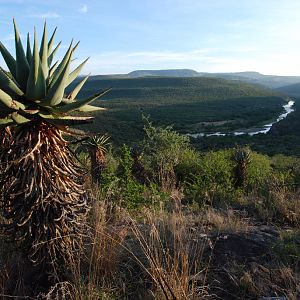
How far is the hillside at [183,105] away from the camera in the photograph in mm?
80188

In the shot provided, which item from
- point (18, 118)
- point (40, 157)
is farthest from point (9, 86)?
point (40, 157)

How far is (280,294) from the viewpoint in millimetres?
3666

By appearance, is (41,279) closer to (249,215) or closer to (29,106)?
(29,106)

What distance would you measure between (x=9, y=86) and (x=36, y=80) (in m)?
0.25

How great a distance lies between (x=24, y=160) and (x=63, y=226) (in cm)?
69

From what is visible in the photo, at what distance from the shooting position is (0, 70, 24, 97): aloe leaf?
3.35 m

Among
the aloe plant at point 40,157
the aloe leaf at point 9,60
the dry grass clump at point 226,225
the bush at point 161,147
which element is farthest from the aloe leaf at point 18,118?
the bush at point 161,147

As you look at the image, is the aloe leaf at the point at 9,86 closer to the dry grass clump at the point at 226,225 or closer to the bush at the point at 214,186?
the dry grass clump at the point at 226,225

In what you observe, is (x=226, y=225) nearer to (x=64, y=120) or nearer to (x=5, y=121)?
(x=64, y=120)

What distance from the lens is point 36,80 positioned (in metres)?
3.33

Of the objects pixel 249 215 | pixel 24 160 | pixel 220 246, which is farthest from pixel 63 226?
pixel 249 215

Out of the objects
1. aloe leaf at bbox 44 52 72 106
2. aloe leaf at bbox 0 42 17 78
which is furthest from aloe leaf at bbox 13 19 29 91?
aloe leaf at bbox 44 52 72 106

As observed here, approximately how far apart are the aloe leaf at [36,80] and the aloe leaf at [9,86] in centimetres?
12

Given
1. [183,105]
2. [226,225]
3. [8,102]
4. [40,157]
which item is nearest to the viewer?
[8,102]
